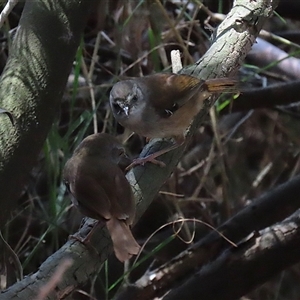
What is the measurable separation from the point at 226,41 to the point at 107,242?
810 mm

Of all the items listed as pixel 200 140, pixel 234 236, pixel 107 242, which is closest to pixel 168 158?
pixel 107 242

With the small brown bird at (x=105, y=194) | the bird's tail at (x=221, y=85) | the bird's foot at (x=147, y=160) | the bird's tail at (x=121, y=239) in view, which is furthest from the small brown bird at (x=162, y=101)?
the bird's tail at (x=121, y=239)

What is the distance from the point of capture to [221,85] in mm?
1931

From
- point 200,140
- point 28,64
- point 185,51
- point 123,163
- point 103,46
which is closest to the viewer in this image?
point 123,163

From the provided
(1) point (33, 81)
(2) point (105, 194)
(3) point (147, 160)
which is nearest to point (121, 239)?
(2) point (105, 194)

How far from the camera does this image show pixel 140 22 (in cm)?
280

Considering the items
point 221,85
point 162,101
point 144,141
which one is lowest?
point 144,141

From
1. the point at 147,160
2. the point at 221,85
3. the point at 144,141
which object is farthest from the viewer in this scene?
the point at 144,141

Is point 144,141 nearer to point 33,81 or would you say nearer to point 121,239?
point 33,81

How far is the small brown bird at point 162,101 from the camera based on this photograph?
6.34 ft

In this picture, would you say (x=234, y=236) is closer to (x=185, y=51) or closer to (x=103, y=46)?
(x=185, y=51)

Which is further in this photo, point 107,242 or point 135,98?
point 135,98

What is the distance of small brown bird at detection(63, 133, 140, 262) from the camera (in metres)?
1.35

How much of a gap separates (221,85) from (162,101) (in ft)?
0.83
